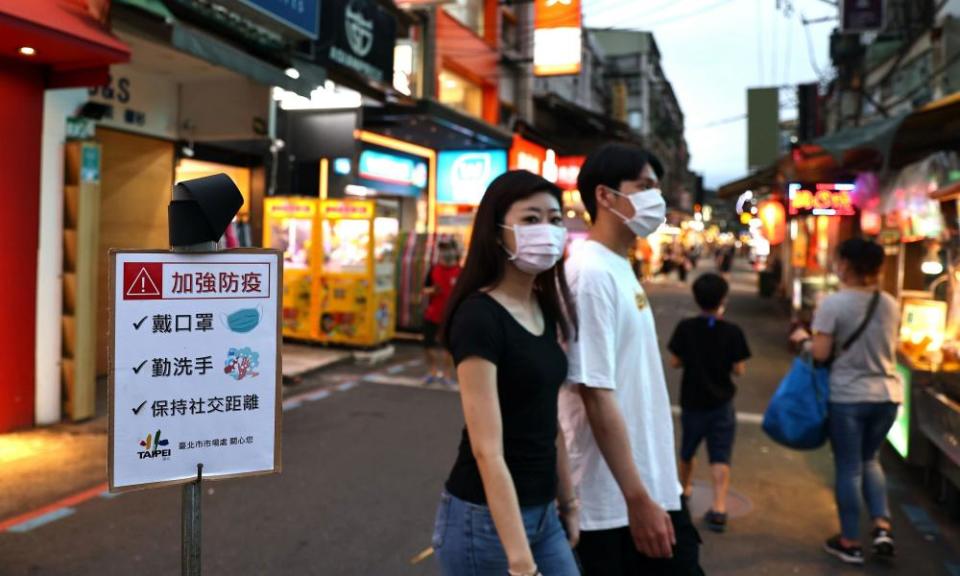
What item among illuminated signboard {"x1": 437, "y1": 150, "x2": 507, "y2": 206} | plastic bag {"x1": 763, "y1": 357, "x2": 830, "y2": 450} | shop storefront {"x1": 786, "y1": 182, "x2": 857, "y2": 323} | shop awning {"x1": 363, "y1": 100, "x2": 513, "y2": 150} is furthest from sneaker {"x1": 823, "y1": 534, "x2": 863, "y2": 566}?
illuminated signboard {"x1": 437, "y1": 150, "x2": 507, "y2": 206}

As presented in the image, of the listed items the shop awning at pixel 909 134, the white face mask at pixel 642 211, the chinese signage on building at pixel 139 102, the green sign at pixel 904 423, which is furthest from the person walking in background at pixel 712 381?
the chinese signage on building at pixel 139 102

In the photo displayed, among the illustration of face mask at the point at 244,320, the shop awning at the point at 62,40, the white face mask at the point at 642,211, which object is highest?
the shop awning at the point at 62,40

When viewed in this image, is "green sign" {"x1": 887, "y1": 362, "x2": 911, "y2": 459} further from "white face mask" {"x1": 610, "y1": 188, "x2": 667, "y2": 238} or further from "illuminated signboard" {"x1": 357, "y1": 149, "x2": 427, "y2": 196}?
"illuminated signboard" {"x1": 357, "y1": 149, "x2": 427, "y2": 196}

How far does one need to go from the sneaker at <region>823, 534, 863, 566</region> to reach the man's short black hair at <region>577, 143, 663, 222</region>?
2.96 meters

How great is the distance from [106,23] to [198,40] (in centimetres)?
76

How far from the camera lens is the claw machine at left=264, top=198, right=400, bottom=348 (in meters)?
10.9

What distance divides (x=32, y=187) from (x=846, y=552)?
7.03 m

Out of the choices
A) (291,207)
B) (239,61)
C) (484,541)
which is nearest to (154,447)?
(484,541)

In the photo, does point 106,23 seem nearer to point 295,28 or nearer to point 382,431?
point 295,28

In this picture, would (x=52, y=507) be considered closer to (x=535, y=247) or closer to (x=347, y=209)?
(x=535, y=247)

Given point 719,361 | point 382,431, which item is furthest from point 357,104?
point 719,361

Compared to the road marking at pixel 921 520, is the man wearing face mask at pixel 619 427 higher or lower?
higher

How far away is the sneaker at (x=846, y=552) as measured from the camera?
13.6 feet

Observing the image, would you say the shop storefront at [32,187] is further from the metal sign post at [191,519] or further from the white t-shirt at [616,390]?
the white t-shirt at [616,390]
